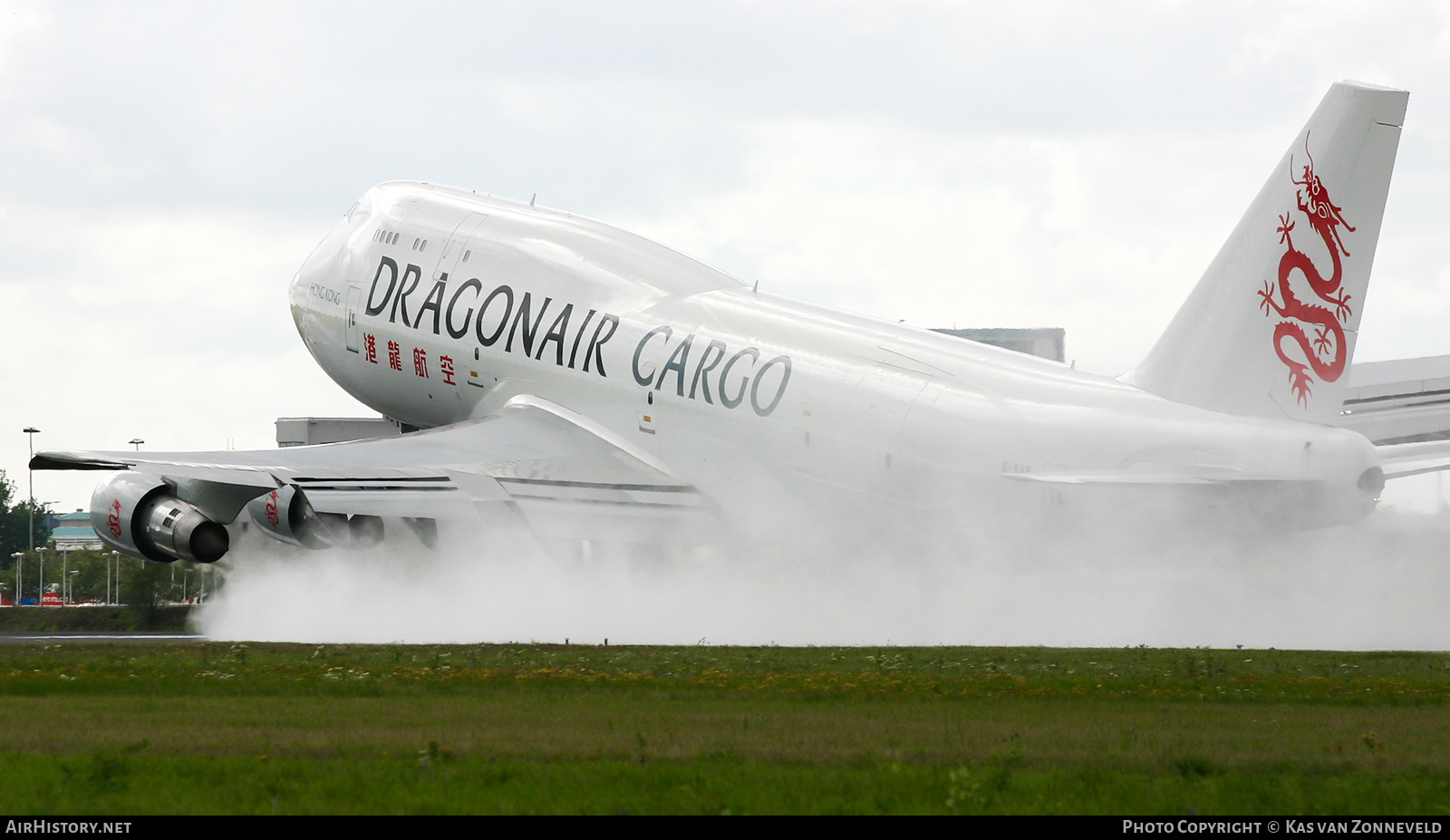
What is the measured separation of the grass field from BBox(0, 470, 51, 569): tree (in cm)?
9458

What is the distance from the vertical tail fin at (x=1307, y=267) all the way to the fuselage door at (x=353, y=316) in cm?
2063

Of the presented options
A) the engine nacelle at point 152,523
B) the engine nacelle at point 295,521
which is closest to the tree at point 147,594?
the engine nacelle at point 295,521

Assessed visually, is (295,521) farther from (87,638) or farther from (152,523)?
(87,638)

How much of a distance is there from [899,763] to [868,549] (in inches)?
567

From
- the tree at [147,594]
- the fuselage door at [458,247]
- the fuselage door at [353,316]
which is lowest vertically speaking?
the tree at [147,594]

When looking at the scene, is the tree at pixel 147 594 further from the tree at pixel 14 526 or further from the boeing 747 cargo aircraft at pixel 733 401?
the tree at pixel 14 526

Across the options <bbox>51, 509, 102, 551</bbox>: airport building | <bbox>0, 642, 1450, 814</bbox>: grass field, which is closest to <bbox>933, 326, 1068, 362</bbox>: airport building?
<bbox>0, 642, 1450, 814</bbox>: grass field

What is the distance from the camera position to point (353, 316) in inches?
1416

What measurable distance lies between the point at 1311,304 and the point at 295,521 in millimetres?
17102

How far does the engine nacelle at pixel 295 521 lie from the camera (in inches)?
1094

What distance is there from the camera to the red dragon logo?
814 inches

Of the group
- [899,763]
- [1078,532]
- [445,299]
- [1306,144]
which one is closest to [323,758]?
[899,763]

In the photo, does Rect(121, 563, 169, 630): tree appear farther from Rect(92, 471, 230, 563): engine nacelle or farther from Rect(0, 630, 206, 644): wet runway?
Rect(92, 471, 230, 563): engine nacelle
